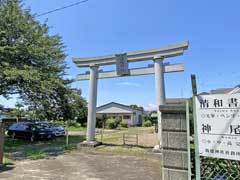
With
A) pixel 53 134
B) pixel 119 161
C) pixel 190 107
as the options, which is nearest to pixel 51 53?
pixel 53 134

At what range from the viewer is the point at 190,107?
11.5 ft

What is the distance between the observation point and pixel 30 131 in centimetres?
1759

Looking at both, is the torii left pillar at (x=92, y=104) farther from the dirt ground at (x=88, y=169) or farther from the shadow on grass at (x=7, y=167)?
the shadow on grass at (x=7, y=167)

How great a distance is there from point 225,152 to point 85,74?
1071cm

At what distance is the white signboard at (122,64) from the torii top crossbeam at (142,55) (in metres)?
0.21

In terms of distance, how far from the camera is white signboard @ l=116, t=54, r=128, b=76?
11.6 meters

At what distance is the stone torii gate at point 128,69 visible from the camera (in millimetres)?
10445

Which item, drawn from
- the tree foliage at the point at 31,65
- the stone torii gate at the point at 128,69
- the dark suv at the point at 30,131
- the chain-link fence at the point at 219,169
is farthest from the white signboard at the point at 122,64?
the dark suv at the point at 30,131

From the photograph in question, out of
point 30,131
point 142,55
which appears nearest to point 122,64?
point 142,55

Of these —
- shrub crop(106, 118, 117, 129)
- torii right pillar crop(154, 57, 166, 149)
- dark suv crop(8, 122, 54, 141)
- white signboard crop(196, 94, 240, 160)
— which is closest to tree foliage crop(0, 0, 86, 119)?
dark suv crop(8, 122, 54, 141)

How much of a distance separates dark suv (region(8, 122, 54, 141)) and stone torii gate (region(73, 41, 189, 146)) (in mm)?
6823

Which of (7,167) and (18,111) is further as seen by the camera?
(18,111)

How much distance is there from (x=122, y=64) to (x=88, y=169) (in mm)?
5694

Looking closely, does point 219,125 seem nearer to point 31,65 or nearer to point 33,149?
point 33,149
